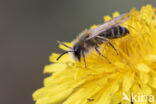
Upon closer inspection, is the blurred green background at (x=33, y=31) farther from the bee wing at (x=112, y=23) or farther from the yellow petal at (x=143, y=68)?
the yellow petal at (x=143, y=68)

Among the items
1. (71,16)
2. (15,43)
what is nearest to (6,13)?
(15,43)

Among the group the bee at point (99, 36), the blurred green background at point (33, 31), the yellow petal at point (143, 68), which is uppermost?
the blurred green background at point (33, 31)

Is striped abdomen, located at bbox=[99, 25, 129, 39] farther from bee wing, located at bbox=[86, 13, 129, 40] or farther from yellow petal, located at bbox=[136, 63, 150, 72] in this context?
yellow petal, located at bbox=[136, 63, 150, 72]

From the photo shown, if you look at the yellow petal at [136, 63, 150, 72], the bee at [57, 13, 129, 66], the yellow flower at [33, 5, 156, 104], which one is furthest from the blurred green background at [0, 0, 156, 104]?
the yellow petal at [136, 63, 150, 72]

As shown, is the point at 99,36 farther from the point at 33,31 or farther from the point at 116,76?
the point at 33,31

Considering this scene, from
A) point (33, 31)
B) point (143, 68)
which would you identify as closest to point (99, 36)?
point (143, 68)

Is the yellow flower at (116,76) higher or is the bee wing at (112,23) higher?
the bee wing at (112,23)

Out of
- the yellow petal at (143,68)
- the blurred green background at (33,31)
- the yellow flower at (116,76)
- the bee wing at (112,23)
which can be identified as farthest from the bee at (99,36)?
the blurred green background at (33,31)
